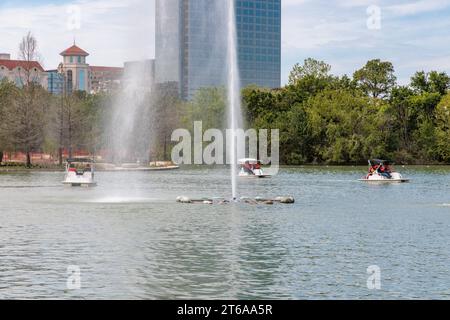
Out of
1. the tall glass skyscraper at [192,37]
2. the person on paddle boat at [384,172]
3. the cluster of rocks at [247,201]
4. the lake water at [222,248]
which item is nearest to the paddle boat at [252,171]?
the tall glass skyscraper at [192,37]

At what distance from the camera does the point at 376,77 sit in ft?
513

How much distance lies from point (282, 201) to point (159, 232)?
58.0ft

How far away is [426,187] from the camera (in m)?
71.7

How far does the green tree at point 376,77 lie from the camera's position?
15612 cm

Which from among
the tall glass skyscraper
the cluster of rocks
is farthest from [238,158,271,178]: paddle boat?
Result: the cluster of rocks

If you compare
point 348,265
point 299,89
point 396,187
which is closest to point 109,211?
point 348,265

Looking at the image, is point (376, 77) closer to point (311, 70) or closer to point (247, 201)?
point (311, 70)

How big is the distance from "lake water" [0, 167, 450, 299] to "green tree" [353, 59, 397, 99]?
10309 centimetres

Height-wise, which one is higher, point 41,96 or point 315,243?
point 41,96

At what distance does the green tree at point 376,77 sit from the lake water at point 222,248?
338 ft

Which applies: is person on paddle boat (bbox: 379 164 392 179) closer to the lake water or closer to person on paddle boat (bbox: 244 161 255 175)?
person on paddle boat (bbox: 244 161 255 175)

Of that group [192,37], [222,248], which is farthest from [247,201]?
[192,37]

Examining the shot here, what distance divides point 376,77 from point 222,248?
130 meters

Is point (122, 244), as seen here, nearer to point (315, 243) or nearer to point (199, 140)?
point (315, 243)
